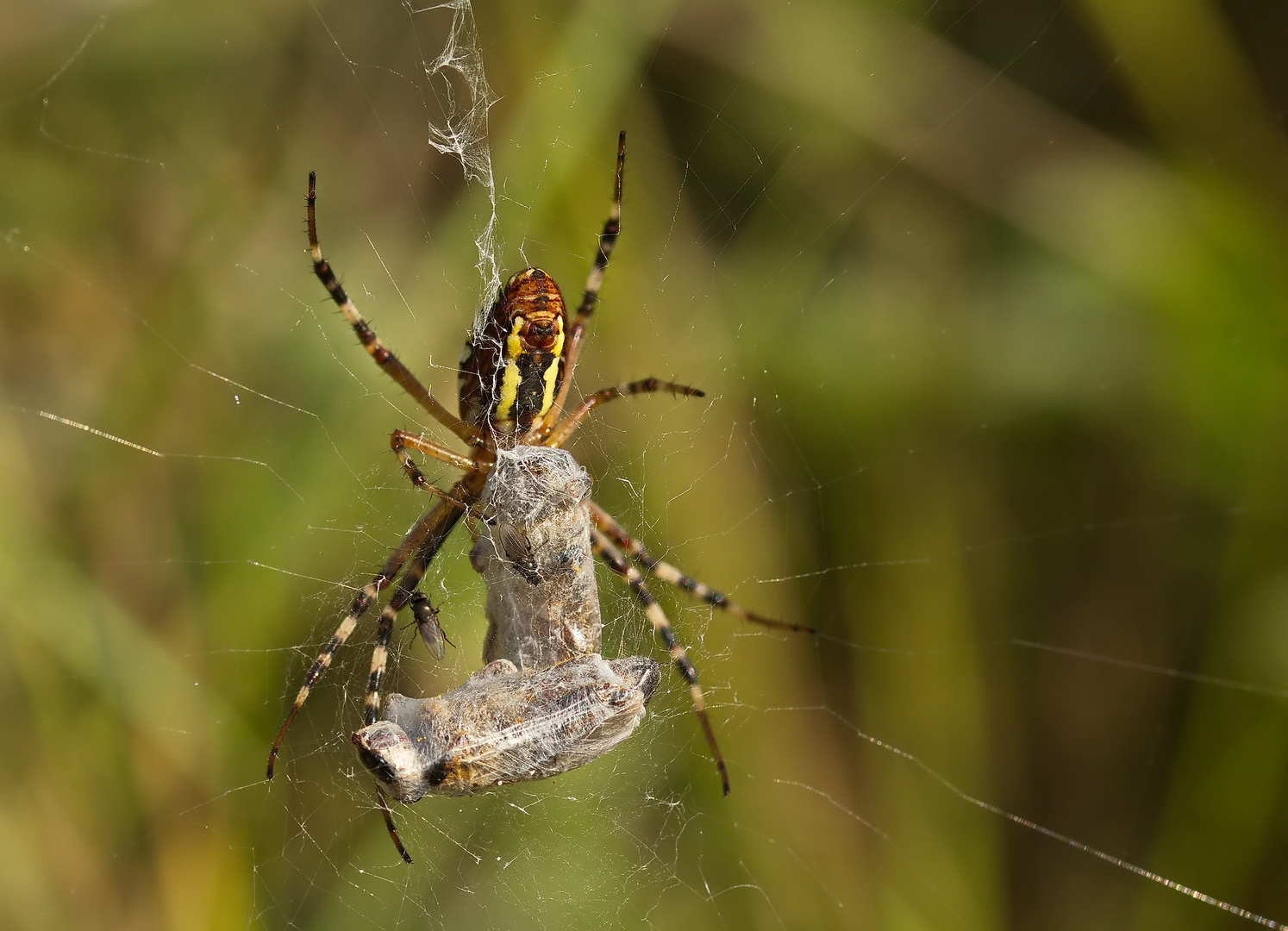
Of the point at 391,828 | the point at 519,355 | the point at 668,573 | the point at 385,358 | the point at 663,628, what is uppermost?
the point at 519,355

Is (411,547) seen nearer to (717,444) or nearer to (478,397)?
(478,397)

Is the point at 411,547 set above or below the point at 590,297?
below

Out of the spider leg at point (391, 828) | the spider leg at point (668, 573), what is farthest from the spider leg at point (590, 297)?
the spider leg at point (391, 828)

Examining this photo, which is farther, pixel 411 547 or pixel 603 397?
pixel 411 547

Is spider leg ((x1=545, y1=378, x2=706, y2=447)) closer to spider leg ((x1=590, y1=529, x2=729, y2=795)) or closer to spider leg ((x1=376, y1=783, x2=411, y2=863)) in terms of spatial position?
spider leg ((x1=590, y1=529, x2=729, y2=795))

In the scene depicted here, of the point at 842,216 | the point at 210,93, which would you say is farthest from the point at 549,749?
the point at 210,93

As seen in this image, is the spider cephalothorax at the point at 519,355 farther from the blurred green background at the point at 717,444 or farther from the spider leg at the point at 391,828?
the spider leg at the point at 391,828

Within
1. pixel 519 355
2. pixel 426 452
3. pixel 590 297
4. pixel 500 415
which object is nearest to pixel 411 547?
pixel 426 452

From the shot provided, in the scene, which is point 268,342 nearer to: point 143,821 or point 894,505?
point 143,821
